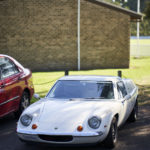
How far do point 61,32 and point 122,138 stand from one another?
61.8 ft

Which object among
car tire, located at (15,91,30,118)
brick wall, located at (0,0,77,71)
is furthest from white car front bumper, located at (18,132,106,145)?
brick wall, located at (0,0,77,71)

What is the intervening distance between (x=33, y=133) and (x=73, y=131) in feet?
2.23

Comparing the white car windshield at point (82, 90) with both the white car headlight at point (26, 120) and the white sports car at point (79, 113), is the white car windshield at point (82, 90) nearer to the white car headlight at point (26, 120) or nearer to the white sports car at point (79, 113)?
the white sports car at point (79, 113)

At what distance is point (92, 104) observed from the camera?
7.32 metres

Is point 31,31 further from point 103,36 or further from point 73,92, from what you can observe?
point 73,92

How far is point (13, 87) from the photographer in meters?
9.42

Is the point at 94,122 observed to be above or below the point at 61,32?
below

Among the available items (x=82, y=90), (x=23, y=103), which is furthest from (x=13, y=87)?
(x=82, y=90)

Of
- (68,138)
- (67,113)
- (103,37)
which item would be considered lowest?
(68,138)


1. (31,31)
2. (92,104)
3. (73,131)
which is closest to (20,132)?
(73,131)

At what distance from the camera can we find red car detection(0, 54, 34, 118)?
8.96 m

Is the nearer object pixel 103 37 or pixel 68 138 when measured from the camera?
pixel 68 138

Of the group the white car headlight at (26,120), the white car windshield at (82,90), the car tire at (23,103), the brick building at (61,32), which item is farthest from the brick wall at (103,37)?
the white car headlight at (26,120)

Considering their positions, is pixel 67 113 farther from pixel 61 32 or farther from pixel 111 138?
pixel 61 32
